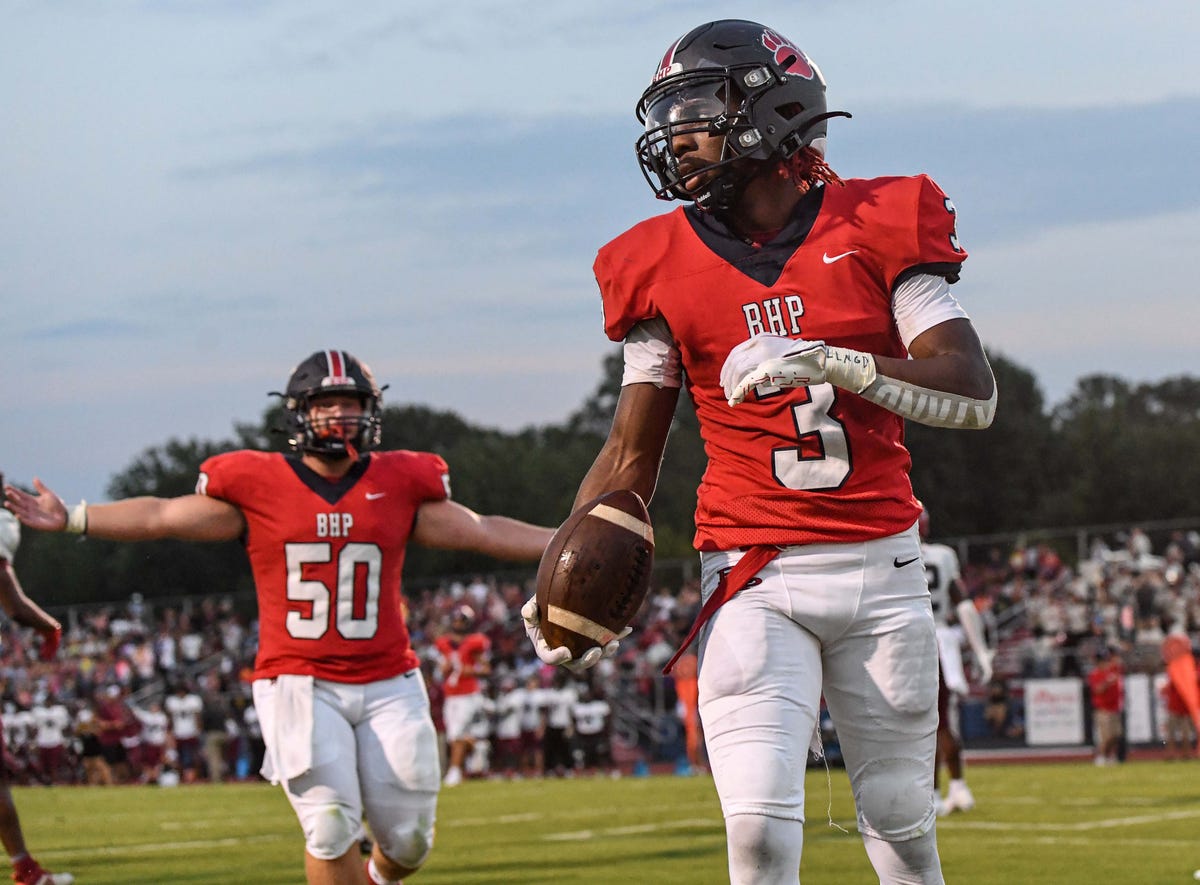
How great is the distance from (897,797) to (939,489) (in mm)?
55359

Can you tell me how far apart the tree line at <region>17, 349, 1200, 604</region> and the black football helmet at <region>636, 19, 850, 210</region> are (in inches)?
1880

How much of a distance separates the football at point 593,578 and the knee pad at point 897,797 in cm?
68

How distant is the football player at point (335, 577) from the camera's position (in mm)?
5871

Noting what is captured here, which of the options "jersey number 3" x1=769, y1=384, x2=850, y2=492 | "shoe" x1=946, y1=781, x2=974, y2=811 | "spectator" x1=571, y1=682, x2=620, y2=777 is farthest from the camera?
"spectator" x1=571, y1=682, x2=620, y2=777

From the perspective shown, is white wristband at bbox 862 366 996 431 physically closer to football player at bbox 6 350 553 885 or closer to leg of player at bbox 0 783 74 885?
football player at bbox 6 350 553 885

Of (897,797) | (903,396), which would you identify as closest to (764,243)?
(903,396)

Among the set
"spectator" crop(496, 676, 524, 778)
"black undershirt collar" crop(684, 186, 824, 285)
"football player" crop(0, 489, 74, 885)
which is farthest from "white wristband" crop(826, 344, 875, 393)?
"spectator" crop(496, 676, 524, 778)

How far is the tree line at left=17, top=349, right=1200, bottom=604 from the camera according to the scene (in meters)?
58.3

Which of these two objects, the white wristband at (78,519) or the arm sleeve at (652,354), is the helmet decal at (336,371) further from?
the arm sleeve at (652,354)

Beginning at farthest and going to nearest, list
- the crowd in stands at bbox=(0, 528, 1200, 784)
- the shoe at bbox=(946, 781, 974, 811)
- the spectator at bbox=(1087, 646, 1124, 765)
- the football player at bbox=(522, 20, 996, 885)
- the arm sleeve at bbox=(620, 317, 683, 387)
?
1. the crowd in stands at bbox=(0, 528, 1200, 784)
2. the spectator at bbox=(1087, 646, 1124, 765)
3. the shoe at bbox=(946, 781, 974, 811)
4. the arm sleeve at bbox=(620, 317, 683, 387)
5. the football player at bbox=(522, 20, 996, 885)

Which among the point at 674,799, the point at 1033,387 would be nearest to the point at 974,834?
the point at 674,799

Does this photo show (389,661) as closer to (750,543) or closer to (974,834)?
(750,543)

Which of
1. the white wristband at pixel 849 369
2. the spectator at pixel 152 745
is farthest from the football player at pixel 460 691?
the white wristband at pixel 849 369

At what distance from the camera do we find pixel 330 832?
18.8 feet
